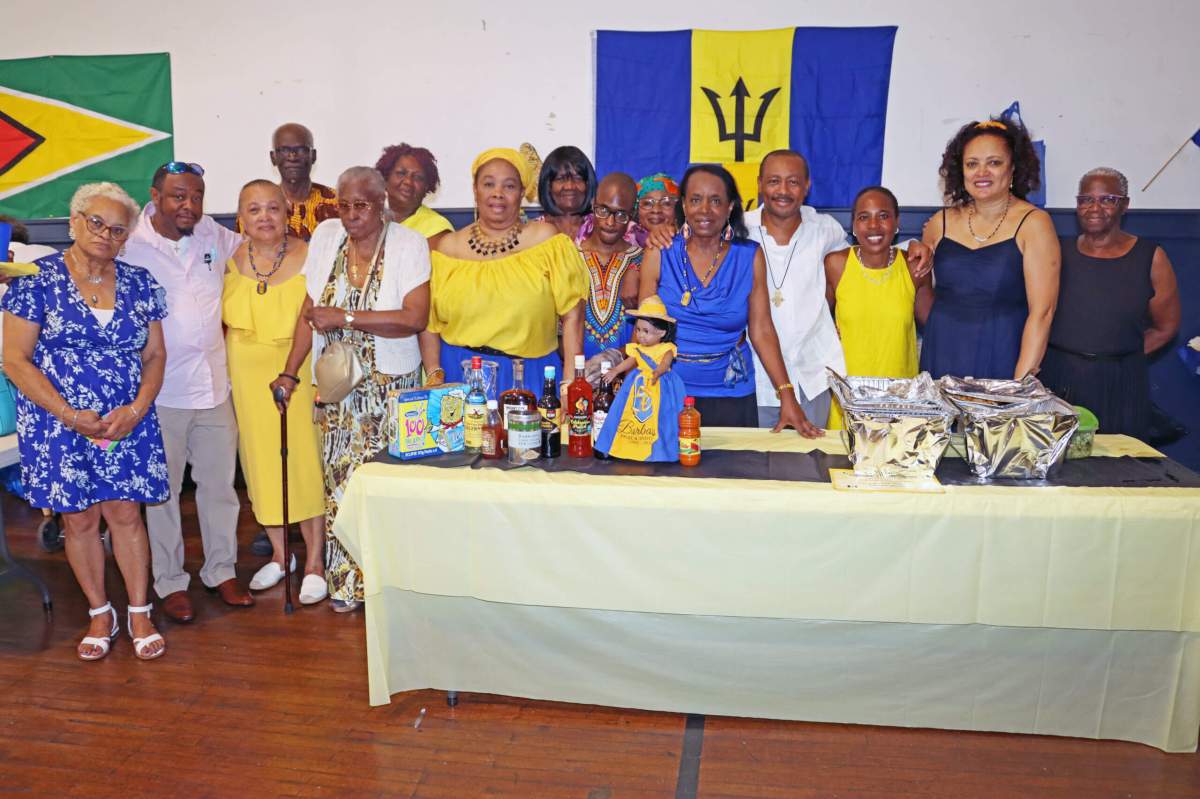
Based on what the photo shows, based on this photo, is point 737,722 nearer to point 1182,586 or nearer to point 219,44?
point 1182,586

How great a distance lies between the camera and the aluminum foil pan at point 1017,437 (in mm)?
2500

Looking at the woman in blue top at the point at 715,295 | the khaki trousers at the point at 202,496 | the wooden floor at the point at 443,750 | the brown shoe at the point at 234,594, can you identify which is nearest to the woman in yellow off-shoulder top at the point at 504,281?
the woman in blue top at the point at 715,295

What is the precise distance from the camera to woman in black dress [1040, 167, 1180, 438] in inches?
136

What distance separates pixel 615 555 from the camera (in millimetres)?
2551

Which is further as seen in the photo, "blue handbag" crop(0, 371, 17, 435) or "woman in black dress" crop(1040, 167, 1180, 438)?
"blue handbag" crop(0, 371, 17, 435)

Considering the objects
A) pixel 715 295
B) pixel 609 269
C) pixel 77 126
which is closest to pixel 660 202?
pixel 609 269

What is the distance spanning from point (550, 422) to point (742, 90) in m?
3.06

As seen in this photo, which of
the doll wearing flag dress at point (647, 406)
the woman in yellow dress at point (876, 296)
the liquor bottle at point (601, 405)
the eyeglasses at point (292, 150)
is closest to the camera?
the doll wearing flag dress at point (647, 406)

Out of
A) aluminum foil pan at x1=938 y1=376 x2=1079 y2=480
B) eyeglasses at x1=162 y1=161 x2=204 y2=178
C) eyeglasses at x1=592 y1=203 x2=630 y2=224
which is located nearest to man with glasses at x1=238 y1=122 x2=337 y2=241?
eyeglasses at x1=162 y1=161 x2=204 y2=178

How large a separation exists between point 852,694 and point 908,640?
230 millimetres

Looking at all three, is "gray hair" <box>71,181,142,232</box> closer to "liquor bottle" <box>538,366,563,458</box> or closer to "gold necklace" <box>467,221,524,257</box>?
"gold necklace" <box>467,221,524,257</box>

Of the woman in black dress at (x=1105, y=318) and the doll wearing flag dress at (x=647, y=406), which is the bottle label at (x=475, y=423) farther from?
the woman in black dress at (x=1105, y=318)

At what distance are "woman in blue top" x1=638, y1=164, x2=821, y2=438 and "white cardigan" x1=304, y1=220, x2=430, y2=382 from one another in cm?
82

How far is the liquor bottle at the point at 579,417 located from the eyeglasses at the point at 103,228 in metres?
1.61
